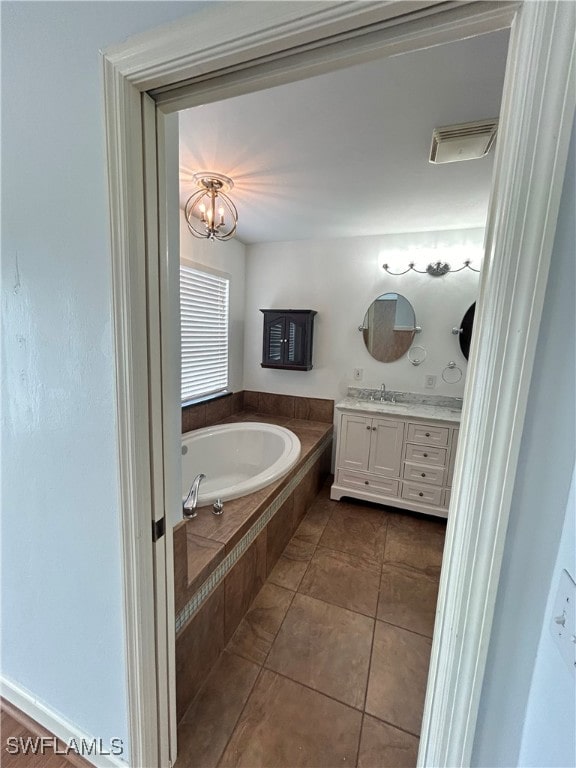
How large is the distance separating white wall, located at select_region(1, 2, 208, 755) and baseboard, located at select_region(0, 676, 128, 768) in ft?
0.11

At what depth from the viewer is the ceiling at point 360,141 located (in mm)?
1128

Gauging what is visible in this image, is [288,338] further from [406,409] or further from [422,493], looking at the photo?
[422,493]

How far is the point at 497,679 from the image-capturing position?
1.81 feet

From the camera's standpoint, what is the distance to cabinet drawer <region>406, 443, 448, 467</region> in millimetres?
2473

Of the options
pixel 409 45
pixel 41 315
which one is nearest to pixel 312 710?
pixel 41 315

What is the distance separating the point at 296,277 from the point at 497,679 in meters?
3.09

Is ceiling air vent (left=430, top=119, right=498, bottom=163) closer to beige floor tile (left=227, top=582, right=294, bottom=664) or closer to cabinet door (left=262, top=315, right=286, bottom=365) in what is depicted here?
cabinet door (left=262, top=315, right=286, bottom=365)

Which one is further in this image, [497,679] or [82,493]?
[82,493]

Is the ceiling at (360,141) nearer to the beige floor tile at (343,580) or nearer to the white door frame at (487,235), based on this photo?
the white door frame at (487,235)

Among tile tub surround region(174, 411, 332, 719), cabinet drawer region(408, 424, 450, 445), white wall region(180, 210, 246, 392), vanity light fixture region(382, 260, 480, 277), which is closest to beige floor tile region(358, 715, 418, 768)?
tile tub surround region(174, 411, 332, 719)

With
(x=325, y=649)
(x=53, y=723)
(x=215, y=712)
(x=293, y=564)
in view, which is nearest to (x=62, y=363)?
(x=53, y=723)

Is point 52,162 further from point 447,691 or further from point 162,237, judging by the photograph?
point 447,691

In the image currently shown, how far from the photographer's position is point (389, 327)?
292 centimetres

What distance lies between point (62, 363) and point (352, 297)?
2.61 metres
